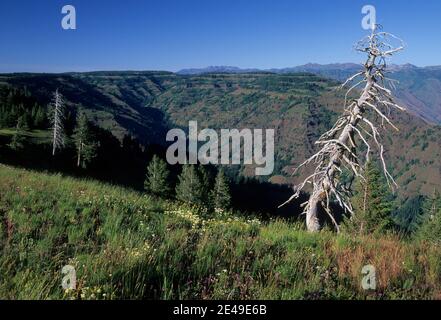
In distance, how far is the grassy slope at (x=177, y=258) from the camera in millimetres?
5742

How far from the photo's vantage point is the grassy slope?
5742 mm

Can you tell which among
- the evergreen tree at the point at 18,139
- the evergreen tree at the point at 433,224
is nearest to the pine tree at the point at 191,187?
the evergreen tree at the point at 433,224

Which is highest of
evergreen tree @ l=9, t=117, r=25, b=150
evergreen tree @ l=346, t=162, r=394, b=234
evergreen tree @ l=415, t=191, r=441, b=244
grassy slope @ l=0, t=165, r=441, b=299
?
grassy slope @ l=0, t=165, r=441, b=299

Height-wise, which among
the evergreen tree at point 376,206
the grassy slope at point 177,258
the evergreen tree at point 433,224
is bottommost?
the evergreen tree at point 433,224

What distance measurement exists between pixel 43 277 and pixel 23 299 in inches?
27.9

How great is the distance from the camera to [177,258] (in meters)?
6.84

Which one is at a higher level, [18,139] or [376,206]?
[18,139]

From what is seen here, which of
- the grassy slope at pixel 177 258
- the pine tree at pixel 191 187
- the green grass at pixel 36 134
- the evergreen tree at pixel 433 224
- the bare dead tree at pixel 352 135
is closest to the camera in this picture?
the grassy slope at pixel 177 258

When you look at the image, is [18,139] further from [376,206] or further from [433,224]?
[433,224]

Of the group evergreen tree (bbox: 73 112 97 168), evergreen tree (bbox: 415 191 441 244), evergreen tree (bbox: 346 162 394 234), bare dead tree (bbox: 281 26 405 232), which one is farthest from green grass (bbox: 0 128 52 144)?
bare dead tree (bbox: 281 26 405 232)

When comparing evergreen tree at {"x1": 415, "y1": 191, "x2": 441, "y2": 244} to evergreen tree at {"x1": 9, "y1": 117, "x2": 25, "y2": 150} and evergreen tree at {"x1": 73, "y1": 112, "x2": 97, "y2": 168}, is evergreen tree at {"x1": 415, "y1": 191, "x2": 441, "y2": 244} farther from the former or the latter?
evergreen tree at {"x1": 9, "y1": 117, "x2": 25, "y2": 150}

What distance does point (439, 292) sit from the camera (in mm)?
6406

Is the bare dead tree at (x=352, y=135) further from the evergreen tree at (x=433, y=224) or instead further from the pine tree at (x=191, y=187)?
the pine tree at (x=191, y=187)

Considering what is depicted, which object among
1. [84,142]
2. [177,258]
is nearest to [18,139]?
[84,142]
